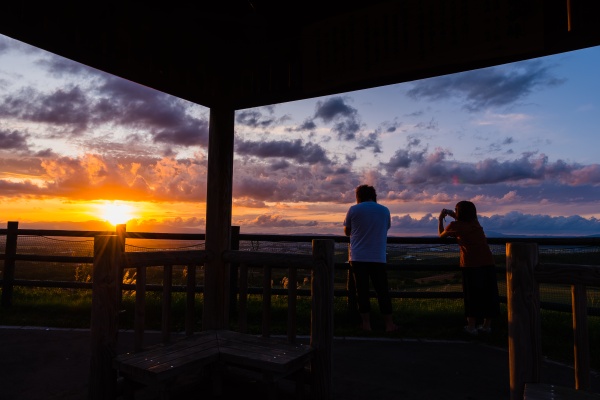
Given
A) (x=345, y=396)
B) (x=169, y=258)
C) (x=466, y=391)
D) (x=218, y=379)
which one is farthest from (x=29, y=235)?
(x=466, y=391)

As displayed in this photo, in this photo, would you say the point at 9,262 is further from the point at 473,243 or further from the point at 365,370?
the point at 473,243

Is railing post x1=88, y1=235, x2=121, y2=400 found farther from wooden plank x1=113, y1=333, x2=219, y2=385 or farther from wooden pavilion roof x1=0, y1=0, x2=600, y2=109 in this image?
wooden pavilion roof x1=0, y1=0, x2=600, y2=109

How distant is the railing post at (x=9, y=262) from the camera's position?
22.8ft

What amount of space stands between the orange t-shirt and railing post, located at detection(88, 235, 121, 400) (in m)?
4.05

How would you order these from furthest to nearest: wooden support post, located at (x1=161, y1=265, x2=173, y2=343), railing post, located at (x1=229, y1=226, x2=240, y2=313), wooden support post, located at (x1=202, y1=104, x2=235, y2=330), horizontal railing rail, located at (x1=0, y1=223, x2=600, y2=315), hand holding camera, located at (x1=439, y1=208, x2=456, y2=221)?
1. railing post, located at (x1=229, y1=226, x2=240, y2=313)
2. horizontal railing rail, located at (x1=0, y1=223, x2=600, y2=315)
3. hand holding camera, located at (x1=439, y1=208, x2=456, y2=221)
4. wooden support post, located at (x1=202, y1=104, x2=235, y2=330)
5. wooden support post, located at (x1=161, y1=265, x2=173, y2=343)

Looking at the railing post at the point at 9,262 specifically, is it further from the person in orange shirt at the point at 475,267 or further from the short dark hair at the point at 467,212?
the short dark hair at the point at 467,212

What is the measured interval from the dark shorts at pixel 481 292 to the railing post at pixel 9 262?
700 cm

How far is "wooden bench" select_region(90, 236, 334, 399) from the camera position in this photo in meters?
2.67

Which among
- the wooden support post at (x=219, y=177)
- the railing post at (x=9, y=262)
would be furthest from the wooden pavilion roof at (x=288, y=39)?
the railing post at (x=9, y=262)

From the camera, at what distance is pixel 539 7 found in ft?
9.80

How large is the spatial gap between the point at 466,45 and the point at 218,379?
3.14 metres

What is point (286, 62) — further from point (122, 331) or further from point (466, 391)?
point (122, 331)

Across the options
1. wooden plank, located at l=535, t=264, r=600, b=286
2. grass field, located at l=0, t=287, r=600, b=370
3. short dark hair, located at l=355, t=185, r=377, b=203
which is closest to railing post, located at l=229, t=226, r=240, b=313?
grass field, located at l=0, t=287, r=600, b=370

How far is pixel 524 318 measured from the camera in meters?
2.12
